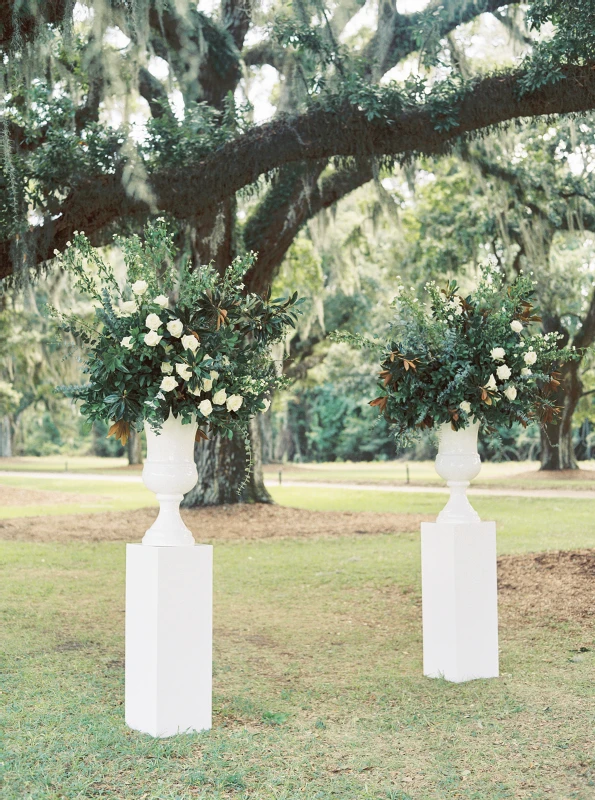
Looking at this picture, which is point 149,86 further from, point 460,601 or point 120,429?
point 460,601

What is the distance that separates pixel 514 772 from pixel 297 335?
2134 centimetres

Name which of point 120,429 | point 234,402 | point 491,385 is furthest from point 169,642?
point 491,385

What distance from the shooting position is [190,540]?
13.6 feet

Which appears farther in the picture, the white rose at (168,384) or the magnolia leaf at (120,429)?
the magnolia leaf at (120,429)

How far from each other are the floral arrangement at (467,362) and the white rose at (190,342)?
1428 mm

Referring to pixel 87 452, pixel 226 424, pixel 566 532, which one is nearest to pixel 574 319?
pixel 566 532

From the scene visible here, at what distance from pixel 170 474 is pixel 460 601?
189 centimetres

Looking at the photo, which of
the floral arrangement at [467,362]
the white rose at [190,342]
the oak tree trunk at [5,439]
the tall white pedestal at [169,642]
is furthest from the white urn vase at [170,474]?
the oak tree trunk at [5,439]

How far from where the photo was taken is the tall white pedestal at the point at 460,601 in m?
4.91

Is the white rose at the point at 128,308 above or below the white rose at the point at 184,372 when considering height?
above

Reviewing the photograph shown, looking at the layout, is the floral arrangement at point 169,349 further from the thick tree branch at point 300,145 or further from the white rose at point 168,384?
the thick tree branch at point 300,145

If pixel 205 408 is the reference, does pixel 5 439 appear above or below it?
below

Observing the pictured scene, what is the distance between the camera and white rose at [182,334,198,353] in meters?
4.02

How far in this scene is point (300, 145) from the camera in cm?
878
